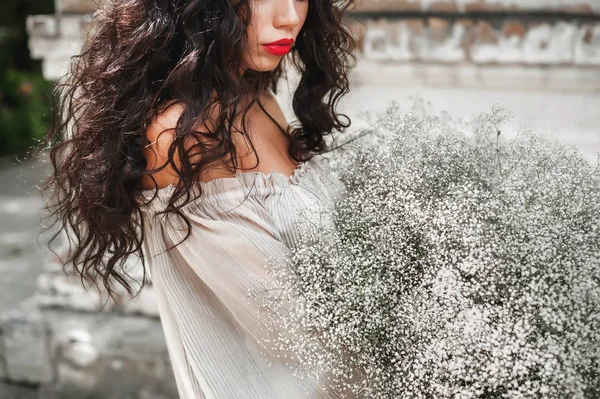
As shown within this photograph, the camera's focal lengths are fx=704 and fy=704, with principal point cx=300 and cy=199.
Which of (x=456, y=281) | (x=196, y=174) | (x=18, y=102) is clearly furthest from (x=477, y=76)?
(x=18, y=102)

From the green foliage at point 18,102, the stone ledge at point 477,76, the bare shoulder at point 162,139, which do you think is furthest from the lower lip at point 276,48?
the green foliage at point 18,102

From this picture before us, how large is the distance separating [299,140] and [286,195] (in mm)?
345

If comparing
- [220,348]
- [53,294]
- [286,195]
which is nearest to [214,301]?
[220,348]

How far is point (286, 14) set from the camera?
1545 millimetres

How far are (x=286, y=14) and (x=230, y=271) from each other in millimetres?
573

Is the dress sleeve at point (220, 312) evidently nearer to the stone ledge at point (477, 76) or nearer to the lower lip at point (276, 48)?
the lower lip at point (276, 48)

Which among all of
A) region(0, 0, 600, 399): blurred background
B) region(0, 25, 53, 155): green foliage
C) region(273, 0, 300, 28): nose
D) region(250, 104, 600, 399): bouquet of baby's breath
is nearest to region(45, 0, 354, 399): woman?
region(273, 0, 300, 28): nose

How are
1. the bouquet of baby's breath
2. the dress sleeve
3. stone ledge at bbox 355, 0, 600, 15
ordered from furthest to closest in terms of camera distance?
stone ledge at bbox 355, 0, 600, 15
the dress sleeve
the bouquet of baby's breath

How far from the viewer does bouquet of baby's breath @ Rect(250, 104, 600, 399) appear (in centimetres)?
113

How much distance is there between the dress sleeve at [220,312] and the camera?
4.83 feet

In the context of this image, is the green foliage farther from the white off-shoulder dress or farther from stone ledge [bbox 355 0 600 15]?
the white off-shoulder dress

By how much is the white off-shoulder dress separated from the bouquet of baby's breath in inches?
3.4

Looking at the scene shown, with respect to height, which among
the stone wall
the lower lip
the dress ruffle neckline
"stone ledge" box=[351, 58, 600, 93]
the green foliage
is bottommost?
the green foliage

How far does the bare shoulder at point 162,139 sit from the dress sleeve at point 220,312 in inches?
4.6
